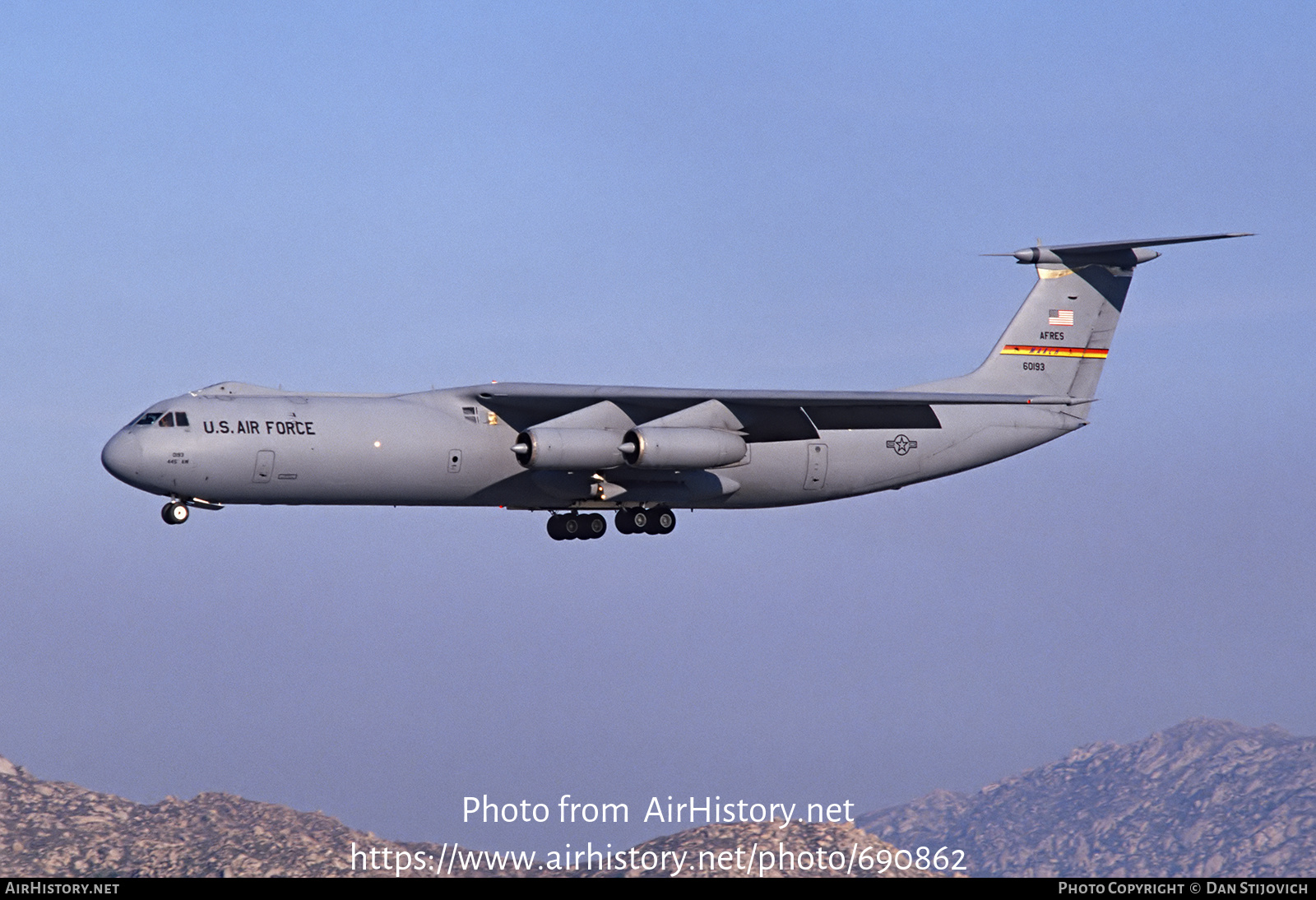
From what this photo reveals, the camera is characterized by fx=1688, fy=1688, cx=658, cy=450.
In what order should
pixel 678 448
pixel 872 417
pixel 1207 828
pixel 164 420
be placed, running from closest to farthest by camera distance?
1. pixel 164 420
2. pixel 678 448
3. pixel 872 417
4. pixel 1207 828

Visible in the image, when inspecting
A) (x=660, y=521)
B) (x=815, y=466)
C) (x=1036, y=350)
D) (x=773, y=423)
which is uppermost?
(x=1036, y=350)

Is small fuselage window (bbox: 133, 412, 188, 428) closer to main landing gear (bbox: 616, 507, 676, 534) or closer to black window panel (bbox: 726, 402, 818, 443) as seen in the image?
main landing gear (bbox: 616, 507, 676, 534)

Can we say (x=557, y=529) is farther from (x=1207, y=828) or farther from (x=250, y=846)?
(x=1207, y=828)

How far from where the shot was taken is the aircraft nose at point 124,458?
2692cm

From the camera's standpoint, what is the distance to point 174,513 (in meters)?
27.4

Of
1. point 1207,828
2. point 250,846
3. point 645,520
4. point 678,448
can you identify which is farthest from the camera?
point 1207,828

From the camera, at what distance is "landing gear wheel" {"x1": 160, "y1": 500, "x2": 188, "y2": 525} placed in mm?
27453

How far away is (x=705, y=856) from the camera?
61062mm

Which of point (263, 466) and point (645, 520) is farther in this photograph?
point (645, 520)

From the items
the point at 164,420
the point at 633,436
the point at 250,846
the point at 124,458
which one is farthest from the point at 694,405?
the point at 250,846

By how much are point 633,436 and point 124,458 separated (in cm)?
837
